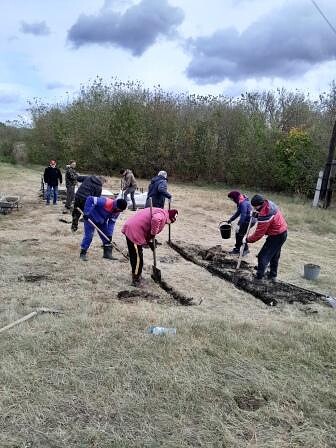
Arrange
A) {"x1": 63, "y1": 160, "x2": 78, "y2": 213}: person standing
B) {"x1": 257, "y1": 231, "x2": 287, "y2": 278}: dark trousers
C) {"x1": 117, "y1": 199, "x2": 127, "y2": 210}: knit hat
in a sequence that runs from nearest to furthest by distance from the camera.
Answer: {"x1": 117, "y1": 199, "x2": 127, "y2": 210}: knit hat → {"x1": 257, "y1": 231, "x2": 287, "y2": 278}: dark trousers → {"x1": 63, "y1": 160, "x2": 78, "y2": 213}: person standing

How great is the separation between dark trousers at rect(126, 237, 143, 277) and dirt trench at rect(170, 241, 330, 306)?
177cm

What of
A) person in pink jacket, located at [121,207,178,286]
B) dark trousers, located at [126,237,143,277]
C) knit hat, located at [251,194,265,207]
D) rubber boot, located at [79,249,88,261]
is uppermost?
knit hat, located at [251,194,265,207]

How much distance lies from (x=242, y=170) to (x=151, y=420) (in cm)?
2377

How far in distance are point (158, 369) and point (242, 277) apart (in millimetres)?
4321

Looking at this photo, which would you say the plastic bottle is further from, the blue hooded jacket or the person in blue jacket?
the blue hooded jacket

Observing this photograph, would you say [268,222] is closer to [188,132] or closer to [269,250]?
[269,250]

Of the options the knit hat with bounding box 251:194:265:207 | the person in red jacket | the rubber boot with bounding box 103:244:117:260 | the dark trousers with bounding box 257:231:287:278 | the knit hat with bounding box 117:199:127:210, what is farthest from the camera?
the rubber boot with bounding box 103:244:117:260

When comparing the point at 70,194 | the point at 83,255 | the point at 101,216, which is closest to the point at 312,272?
the point at 101,216

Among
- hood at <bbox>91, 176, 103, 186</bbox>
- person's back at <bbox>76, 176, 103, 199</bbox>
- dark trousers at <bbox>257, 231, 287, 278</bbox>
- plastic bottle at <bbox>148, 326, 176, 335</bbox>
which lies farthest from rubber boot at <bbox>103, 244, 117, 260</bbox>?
plastic bottle at <bbox>148, 326, 176, 335</bbox>

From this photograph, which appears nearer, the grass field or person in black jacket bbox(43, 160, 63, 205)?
the grass field

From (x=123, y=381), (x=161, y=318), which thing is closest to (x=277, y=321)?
(x=161, y=318)

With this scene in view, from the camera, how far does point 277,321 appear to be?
5852 millimetres

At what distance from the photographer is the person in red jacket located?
770 centimetres

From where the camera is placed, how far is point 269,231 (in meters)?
7.95
